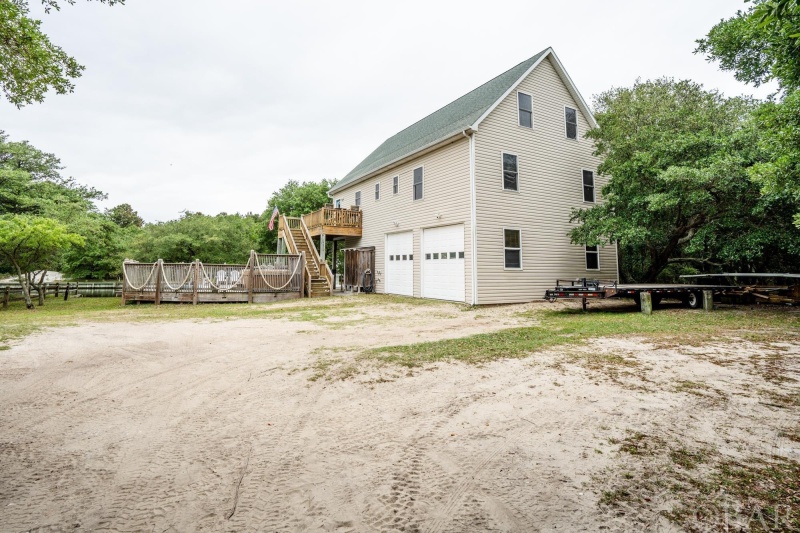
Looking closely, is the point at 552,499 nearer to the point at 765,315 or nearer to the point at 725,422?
the point at 725,422

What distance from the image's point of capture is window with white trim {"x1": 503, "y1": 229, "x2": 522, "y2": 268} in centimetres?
1417

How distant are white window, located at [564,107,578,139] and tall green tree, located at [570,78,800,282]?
1169 millimetres

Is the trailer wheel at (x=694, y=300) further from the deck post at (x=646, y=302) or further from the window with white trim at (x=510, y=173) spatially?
the window with white trim at (x=510, y=173)

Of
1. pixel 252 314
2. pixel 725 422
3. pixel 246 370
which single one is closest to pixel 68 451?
pixel 246 370

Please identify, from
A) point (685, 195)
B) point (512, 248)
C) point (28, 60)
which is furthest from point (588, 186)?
point (28, 60)

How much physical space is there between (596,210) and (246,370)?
13768 millimetres

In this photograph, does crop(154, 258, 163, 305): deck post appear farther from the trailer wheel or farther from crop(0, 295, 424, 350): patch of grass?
the trailer wheel

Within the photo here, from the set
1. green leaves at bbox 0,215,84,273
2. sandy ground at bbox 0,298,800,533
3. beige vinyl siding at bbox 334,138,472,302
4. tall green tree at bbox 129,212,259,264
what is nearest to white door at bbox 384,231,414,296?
beige vinyl siding at bbox 334,138,472,302

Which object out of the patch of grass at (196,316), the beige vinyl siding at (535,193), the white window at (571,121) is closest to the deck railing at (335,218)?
the patch of grass at (196,316)

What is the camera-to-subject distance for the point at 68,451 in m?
2.80

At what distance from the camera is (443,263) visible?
592 inches

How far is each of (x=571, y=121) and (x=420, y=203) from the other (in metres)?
7.82

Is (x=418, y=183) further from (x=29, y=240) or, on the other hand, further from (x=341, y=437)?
(x=29, y=240)

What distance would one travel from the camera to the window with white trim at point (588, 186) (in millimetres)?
16250
